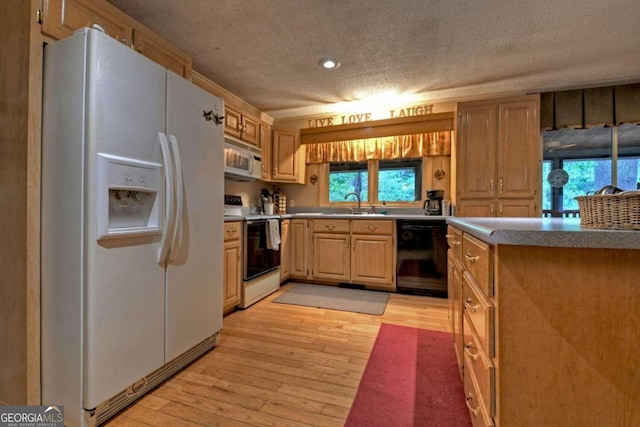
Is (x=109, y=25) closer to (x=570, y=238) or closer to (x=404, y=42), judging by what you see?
(x=404, y=42)

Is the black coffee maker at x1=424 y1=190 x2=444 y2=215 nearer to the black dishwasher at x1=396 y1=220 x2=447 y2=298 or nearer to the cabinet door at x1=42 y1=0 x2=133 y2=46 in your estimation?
the black dishwasher at x1=396 y1=220 x2=447 y2=298

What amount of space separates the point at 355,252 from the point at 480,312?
2433 mm

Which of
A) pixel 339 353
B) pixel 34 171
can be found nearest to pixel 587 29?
pixel 339 353

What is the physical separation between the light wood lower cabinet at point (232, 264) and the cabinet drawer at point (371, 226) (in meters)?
1.41

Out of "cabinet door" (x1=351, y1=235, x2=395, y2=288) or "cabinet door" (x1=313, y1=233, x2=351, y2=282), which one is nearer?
"cabinet door" (x1=351, y1=235, x2=395, y2=288)

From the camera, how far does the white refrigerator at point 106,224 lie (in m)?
1.21

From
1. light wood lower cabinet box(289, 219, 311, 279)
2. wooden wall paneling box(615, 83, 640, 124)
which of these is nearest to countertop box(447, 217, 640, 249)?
light wood lower cabinet box(289, 219, 311, 279)

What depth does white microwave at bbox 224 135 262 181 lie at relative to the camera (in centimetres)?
291

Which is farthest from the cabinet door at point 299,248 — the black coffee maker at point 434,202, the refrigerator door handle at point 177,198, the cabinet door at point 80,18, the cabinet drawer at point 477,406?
the cabinet drawer at point 477,406

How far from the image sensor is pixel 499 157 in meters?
3.12

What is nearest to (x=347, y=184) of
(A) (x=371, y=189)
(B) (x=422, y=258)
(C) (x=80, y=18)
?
(A) (x=371, y=189)

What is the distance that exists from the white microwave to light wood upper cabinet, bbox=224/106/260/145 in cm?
8

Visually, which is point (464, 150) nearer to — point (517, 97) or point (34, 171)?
point (517, 97)

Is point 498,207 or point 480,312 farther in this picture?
point 498,207
